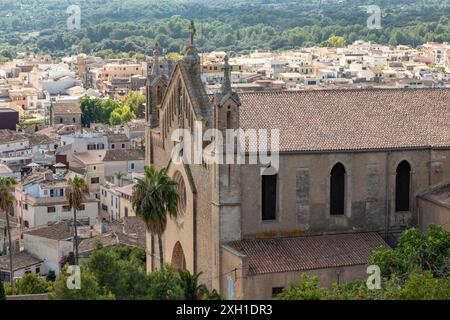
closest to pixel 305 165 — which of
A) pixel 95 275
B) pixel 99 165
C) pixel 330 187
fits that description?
pixel 330 187

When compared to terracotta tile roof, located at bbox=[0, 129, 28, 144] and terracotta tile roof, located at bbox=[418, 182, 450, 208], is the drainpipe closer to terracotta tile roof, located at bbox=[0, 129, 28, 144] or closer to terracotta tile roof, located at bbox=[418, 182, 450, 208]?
terracotta tile roof, located at bbox=[418, 182, 450, 208]

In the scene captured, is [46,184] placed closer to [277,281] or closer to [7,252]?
[7,252]

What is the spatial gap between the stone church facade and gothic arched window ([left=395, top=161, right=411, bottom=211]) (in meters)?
0.06

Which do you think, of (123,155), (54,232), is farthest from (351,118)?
(123,155)

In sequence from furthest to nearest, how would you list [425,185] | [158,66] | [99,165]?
[99,165] < [158,66] < [425,185]

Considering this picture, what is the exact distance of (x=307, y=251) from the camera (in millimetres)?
47875

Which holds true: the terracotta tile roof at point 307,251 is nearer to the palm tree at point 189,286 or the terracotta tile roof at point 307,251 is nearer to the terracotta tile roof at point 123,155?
the palm tree at point 189,286

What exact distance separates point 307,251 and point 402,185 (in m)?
5.98

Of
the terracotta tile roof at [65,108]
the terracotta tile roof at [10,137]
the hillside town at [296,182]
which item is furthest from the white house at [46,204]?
the terracotta tile roof at [65,108]

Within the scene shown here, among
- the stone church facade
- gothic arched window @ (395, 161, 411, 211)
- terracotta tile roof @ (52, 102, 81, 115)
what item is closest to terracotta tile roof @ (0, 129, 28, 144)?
terracotta tile roof @ (52, 102, 81, 115)

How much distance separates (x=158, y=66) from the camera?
57.4 meters

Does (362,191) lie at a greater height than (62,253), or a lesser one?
greater

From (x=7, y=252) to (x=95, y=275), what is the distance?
3703 cm

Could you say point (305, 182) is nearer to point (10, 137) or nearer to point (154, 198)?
point (154, 198)
